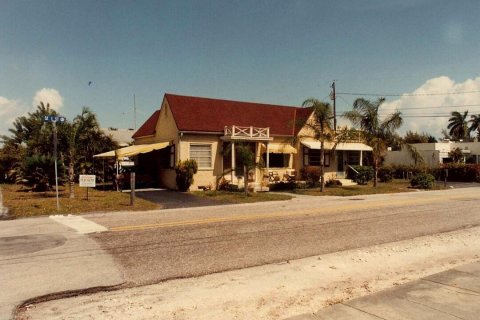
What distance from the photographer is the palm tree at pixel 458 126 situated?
237 ft

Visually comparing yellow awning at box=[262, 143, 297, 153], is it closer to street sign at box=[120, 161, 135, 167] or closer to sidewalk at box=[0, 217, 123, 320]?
street sign at box=[120, 161, 135, 167]

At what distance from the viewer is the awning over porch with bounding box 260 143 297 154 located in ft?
91.9

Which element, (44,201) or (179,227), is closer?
(179,227)

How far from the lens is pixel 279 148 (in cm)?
2845

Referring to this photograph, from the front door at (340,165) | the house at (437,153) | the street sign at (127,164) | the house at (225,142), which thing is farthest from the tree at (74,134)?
the house at (437,153)

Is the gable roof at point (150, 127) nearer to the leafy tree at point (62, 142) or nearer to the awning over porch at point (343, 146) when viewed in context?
the leafy tree at point (62, 142)

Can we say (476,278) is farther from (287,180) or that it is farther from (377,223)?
(287,180)

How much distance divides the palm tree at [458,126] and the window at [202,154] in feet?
204

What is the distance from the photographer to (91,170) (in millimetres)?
29547

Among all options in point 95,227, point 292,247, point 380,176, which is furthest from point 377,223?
point 380,176

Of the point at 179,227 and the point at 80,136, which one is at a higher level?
the point at 80,136

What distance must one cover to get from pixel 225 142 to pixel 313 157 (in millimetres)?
8215

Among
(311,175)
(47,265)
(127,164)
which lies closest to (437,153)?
(311,175)

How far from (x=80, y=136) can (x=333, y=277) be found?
1750cm
